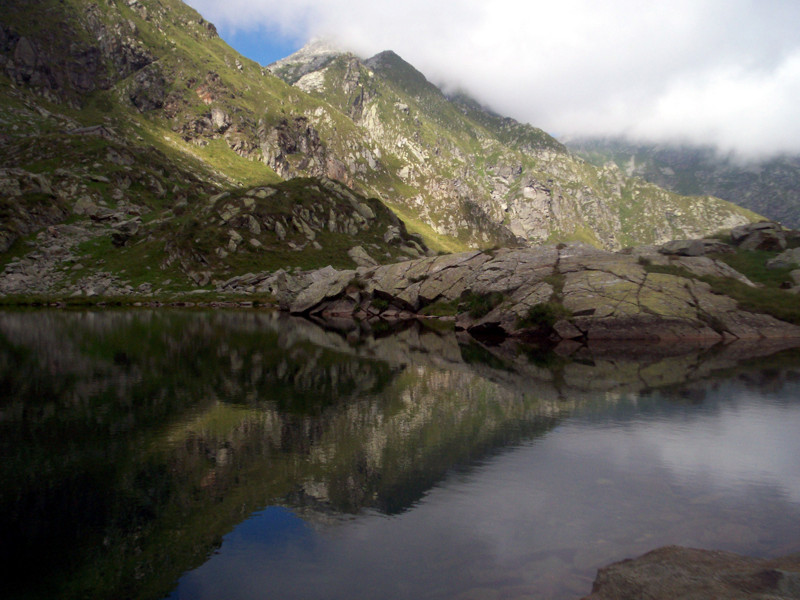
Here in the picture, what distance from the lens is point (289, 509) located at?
36.2 feet

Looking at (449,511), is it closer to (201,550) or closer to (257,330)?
(201,550)

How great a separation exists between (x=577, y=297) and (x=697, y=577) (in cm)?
4517

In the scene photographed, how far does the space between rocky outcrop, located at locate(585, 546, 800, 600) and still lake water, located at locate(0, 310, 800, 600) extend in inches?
22.7

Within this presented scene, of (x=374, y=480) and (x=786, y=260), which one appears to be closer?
(x=374, y=480)

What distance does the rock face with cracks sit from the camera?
46125mm

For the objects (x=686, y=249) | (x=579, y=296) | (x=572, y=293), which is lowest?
(x=579, y=296)

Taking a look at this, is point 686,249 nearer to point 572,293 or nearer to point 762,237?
point 762,237

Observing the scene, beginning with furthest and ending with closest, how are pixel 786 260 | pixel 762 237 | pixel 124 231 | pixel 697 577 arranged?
1. pixel 124 231
2. pixel 762 237
3. pixel 786 260
4. pixel 697 577

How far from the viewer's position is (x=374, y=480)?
41.7 feet

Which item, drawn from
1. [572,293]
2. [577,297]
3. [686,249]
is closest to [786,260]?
[686,249]

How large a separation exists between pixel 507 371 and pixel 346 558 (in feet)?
74.0

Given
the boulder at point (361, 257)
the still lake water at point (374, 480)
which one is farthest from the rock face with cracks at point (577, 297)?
the boulder at point (361, 257)


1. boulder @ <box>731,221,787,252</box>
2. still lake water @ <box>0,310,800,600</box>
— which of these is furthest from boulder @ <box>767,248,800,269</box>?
still lake water @ <box>0,310,800,600</box>

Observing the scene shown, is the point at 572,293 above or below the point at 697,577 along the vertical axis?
above
